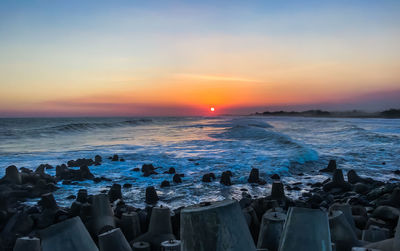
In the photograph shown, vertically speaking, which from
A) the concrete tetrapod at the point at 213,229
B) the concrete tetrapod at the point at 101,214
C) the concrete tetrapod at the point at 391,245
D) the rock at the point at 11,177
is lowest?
the rock at the point at 11,177

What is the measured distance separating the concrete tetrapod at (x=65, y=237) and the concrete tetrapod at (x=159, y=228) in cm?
219

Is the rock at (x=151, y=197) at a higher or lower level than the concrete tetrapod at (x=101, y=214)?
lower

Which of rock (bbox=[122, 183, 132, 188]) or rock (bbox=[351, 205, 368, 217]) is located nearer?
rock (bbox=[351, 205, 368, 217])

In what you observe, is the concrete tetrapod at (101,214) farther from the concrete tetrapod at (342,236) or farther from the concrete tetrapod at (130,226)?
the concrete tetrapod at (342,236)

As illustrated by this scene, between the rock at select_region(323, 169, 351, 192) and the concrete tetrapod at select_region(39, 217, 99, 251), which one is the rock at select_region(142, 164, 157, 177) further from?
the concrete tetrapod at select_region(39, 217, 99, 251)

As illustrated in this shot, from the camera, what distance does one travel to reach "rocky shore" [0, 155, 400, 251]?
7.19 ft

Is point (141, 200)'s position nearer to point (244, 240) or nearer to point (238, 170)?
point (238, 170)

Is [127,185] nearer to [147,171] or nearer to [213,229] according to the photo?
[147,171]

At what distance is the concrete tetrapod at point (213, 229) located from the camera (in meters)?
2.10

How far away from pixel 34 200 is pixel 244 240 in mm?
9947

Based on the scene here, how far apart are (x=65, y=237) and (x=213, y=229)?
148 centimetres

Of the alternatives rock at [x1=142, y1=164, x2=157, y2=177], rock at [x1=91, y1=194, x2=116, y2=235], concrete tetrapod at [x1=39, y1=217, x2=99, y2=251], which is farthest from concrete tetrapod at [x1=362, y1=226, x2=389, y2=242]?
rock at [x1=142, y1=164, x2=157, y2=177]

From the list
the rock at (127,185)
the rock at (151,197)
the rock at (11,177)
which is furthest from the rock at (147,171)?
the rock at (11,177)

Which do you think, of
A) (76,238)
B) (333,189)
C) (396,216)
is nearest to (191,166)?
(333,189)
